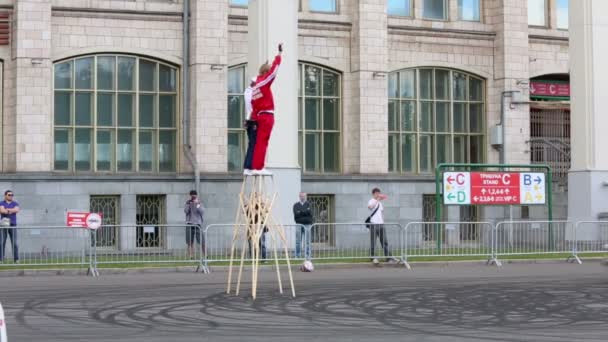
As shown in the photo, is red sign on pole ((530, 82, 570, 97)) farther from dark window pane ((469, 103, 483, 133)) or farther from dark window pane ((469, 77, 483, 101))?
dark window pane ((469, 103, 483, 133))

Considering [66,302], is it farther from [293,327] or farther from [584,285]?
[584,285]

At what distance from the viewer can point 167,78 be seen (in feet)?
108

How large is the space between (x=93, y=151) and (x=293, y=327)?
1949 cm

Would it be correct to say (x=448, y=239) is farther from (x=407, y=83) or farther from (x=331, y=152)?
(x=407, y=83)

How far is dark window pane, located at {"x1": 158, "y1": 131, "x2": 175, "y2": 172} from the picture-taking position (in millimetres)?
32844

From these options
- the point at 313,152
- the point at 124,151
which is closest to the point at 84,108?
the point at 124,151

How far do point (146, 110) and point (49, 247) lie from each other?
8587 mm

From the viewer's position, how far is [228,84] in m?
33.4

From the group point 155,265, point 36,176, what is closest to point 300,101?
point 36,176

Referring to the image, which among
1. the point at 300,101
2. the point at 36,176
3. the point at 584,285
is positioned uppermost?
the point at 300,101

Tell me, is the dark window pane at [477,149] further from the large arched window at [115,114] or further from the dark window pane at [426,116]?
the large arched window at [115,114]

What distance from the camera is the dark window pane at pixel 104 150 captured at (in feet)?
105

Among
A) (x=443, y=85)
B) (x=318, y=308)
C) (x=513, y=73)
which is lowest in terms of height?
(x=318, y=308)

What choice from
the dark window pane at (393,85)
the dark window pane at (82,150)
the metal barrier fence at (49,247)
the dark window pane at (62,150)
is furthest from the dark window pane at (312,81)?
the metal barrier fence at (49,247)
